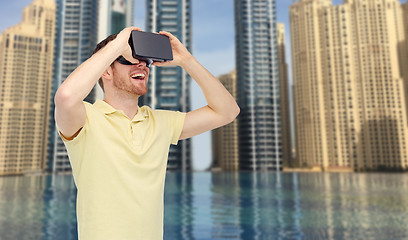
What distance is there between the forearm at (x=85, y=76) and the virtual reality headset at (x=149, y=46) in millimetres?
88

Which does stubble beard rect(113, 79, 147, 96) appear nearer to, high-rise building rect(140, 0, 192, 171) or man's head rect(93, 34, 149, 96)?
man's head rect(93, 34, 149, 96)

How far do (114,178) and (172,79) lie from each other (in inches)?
3441

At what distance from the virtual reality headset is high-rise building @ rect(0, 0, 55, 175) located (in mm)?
94651

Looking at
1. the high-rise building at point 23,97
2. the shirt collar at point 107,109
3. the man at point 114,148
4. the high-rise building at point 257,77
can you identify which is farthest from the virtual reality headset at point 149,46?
the high-rise building at point 23,97

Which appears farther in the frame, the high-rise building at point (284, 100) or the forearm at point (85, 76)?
the high-rise building at point (284, 100)

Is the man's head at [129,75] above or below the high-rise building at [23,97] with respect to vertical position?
below

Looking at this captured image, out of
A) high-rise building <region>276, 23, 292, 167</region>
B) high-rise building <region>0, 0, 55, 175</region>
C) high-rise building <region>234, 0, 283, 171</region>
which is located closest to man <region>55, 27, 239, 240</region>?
high-rise building <region>234, 0, 283, 171</region>

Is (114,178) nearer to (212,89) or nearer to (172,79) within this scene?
(212,89)

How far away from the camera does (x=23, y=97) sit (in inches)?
3794

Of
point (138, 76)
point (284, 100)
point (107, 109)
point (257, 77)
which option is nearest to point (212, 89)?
point (138, 76)

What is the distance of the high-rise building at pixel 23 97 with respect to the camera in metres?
88.8

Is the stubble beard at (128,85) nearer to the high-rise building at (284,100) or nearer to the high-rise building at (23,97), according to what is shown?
the high-rise building at (23,97)

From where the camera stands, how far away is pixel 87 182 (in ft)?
4.40

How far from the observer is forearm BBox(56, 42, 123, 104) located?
1248 mm
